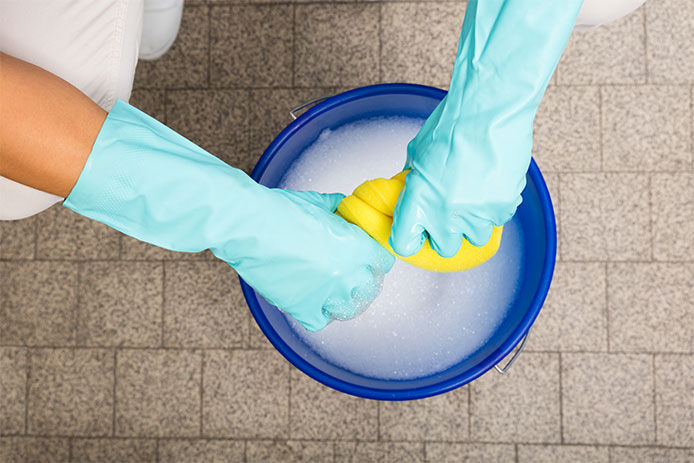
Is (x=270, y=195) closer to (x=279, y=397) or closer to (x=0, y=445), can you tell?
(x=279, y=397)

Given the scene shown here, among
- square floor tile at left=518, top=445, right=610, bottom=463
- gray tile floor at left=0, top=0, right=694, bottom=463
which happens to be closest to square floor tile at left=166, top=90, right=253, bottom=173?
gray tile floor at left=0, top=0, right=694, bottom=463

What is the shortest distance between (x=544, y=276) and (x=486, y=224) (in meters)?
0.21

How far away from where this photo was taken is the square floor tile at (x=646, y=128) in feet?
4.19

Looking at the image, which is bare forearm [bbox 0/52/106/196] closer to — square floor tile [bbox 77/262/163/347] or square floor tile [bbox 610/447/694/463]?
square floor tile [bbox 77/262/163/347]

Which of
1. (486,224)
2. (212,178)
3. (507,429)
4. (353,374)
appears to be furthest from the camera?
(507,429)

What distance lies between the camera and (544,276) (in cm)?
95

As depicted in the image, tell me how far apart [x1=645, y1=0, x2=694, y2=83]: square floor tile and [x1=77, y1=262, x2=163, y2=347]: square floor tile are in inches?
50.6

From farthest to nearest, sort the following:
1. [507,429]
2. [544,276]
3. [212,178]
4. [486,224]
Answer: [507,429] < [544,276] < [486,224] < [212,178]

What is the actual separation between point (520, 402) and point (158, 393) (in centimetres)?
87

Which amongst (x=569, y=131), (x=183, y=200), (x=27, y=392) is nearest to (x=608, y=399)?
(x=569, y=131)

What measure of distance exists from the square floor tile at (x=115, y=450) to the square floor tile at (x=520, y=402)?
0.79 meters

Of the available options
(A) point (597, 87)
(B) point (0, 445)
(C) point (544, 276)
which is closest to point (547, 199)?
(C) point (544, 276)

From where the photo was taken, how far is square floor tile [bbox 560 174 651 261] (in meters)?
1.27

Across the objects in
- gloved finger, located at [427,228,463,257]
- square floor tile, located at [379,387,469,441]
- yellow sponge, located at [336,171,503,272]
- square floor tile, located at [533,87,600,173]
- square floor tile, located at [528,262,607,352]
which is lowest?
square floor tile, located at [379,387,469,441]
